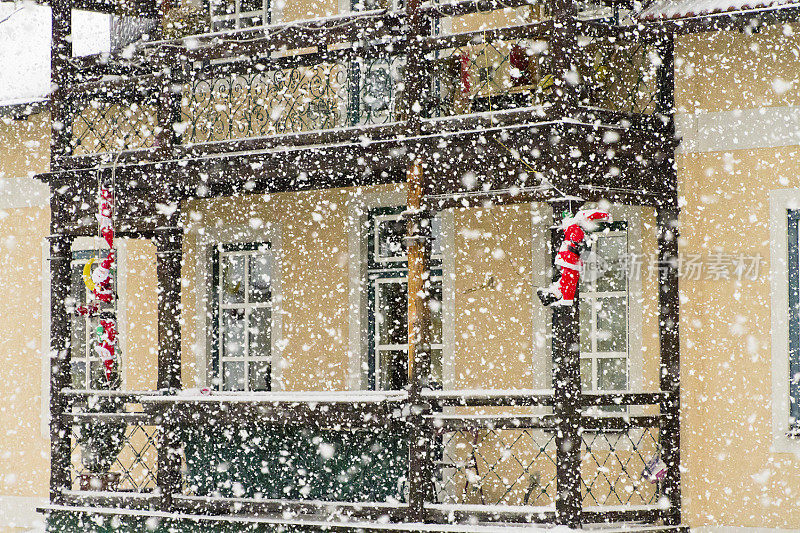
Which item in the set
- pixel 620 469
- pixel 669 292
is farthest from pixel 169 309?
pixel 669 292

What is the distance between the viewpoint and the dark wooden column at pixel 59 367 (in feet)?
41.2

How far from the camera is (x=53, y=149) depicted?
12.7 meters

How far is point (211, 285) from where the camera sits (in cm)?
1398

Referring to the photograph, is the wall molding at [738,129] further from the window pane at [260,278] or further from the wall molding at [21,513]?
the wall molding at [21,513]

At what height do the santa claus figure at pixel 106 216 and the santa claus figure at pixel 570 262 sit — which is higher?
the santa claus figure at pixel 106 216

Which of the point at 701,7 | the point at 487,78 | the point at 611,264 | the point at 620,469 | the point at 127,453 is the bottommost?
the point at 127,453

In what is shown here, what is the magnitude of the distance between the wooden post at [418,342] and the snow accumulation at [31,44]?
6.07 metres

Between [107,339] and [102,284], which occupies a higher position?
[102,284]

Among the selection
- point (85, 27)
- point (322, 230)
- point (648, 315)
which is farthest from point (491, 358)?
point (85, 27)

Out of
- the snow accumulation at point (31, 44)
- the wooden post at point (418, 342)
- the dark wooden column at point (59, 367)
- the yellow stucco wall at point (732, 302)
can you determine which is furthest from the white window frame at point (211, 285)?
the yellow stucco wall at point (732, 302)

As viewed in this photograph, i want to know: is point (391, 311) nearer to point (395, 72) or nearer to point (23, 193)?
point (395, 72)

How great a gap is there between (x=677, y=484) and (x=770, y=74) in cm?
381

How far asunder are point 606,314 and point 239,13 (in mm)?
5904

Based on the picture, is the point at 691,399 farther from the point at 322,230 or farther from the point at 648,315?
the point at 322,230
